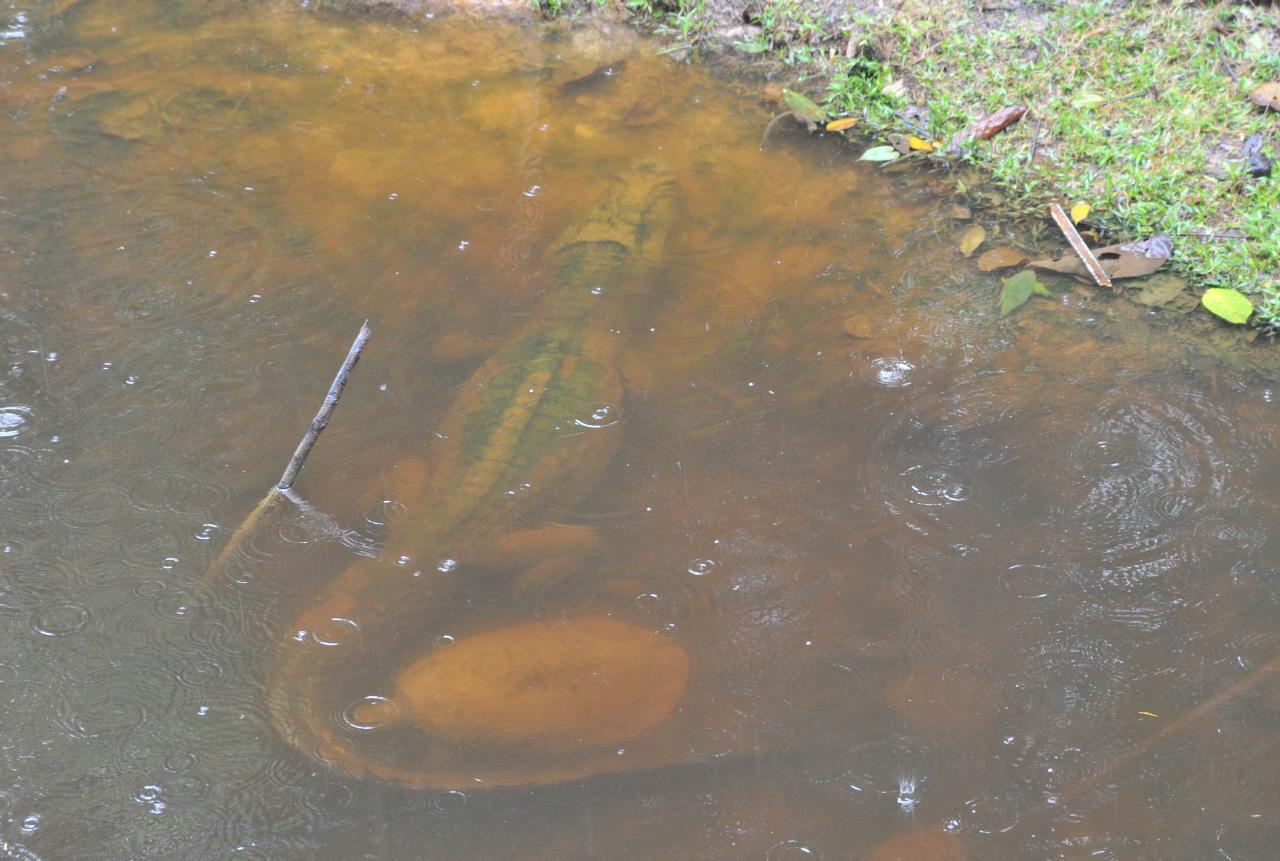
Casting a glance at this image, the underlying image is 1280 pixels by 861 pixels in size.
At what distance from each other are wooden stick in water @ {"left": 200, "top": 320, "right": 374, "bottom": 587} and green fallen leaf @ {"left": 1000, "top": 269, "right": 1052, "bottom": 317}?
87.4 inches

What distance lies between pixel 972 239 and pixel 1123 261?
1.77 ft

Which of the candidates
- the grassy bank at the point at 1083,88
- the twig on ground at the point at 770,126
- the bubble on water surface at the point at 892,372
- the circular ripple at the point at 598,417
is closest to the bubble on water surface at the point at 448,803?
the circular ripple at the point at 598,417

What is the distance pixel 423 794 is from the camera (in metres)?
2.22

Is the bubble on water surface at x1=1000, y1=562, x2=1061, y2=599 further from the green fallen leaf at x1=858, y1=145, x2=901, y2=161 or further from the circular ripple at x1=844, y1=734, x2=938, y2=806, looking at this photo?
the green fallen leaf at x1=858, y1=145, x2=901, y2=161

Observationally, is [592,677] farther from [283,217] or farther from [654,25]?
[654,25]

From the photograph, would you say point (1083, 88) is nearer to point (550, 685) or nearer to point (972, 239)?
point (972, 239)

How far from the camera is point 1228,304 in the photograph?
11.8 feet

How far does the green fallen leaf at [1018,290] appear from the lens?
3.66 meters

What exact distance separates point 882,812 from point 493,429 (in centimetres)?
148

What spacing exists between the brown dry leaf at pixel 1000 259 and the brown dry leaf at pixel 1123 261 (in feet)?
0.18

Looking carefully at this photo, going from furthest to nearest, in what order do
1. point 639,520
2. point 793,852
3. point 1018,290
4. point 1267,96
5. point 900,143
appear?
point 900,143, point 1267,96, point 1018,290, point 639,520, point 793,852

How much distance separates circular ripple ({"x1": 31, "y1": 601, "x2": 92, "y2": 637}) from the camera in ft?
7.96

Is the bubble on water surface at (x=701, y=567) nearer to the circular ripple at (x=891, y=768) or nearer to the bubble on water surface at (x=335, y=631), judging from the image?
the circular ripple at (x=891, y=768)

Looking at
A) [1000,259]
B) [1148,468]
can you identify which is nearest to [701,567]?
[1148,468]
